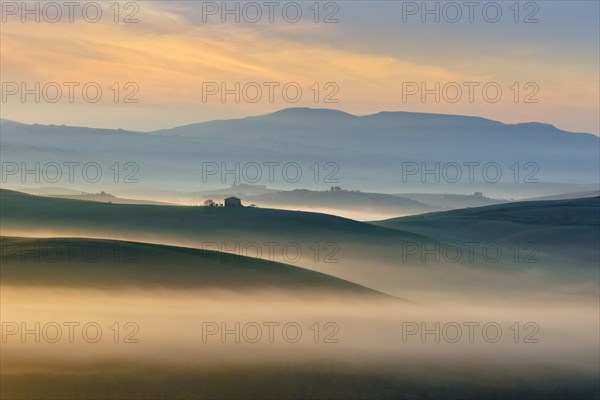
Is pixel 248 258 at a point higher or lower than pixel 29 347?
higher

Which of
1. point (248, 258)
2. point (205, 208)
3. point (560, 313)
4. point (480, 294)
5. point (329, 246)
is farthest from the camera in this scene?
point (205, 208)

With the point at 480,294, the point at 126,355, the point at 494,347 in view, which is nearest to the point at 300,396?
the point at 126,355

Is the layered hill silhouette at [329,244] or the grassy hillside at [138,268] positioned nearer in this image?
the grassy hillside at [138,268]

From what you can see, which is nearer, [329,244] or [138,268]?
[138,268]

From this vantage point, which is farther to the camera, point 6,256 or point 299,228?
point 299,228

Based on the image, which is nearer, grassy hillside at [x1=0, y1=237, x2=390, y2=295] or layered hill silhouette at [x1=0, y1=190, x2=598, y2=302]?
grassy hillside at [x1=0, y1=237, x2=390, y2=295]

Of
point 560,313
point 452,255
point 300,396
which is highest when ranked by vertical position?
point 452,255

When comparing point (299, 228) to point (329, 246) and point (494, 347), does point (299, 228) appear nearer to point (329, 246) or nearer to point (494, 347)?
point (329, 246)

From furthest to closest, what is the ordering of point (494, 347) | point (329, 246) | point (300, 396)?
point (329, 246) → point (494, 347) → point (300, 396)

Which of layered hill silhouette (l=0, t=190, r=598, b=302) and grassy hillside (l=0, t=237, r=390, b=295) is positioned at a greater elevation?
layered hill silhouette (l=0, t=190, r=598, b=302)

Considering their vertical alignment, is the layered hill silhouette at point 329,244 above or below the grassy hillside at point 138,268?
above

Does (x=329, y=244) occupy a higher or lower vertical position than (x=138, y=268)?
higher
